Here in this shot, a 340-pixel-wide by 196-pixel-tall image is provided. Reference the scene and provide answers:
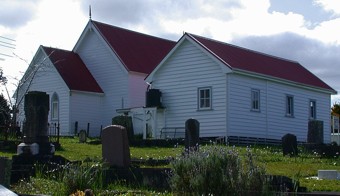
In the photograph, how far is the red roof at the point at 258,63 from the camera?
34.6 metres

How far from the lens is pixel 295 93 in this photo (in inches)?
1518

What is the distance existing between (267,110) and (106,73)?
12.1 m

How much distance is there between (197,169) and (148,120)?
27.0 meters

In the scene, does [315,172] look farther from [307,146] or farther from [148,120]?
[148,120]

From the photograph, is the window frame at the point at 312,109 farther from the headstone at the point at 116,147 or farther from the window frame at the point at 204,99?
the headstone at the point at 116,147

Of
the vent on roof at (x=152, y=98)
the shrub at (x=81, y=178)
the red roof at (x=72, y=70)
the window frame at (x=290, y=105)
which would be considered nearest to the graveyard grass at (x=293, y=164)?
the shrub at (x=81, y=178)

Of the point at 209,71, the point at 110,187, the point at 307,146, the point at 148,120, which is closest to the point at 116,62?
the point at 148,120

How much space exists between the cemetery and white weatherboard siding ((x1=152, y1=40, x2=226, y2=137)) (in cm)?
460

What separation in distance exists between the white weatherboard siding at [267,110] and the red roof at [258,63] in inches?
26.1

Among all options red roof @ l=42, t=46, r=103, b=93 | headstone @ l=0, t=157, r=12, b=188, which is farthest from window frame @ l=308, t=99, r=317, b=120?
headstone @ l=0, t=157, r=12, b=188

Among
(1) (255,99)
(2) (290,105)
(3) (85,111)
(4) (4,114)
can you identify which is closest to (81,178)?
(1) (255,99)

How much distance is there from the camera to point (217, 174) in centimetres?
942

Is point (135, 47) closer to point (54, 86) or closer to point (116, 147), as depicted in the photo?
point (54, 86)

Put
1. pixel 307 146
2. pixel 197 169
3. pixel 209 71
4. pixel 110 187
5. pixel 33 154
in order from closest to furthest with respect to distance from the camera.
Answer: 1. pixel 197 169
2. pixel 110 187
3. pixel 33 154
4. pixel 307 146
5. pixel 209 71
